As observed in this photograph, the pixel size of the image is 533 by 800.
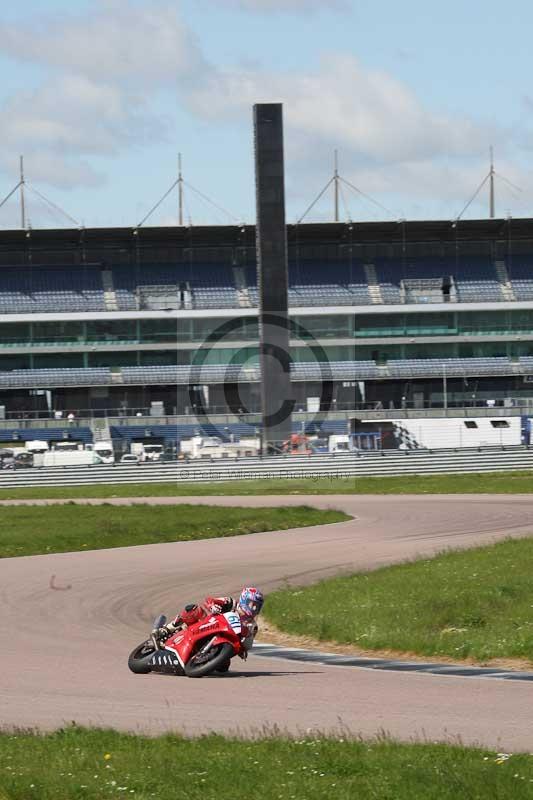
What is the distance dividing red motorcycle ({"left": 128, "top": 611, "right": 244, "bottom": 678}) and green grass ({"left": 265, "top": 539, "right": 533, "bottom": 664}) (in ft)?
10.4

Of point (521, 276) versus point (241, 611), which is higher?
point (521, 276)

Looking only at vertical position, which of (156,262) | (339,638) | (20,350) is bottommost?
(339,638)

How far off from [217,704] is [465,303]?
78.8 m

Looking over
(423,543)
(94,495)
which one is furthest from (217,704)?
(94,495)

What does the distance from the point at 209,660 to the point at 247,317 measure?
74340 millimetres

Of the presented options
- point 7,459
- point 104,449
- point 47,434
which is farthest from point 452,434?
point 47,434

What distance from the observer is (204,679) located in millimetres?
14000

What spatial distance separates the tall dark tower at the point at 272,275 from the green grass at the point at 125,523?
24520 millimetres

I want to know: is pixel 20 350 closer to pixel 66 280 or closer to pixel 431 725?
pixel 66 280

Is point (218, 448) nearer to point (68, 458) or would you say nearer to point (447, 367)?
point (68, 458)

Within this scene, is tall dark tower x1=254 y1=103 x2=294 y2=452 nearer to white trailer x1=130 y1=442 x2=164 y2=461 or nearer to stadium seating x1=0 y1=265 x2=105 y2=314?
white trailer x1=130 y1=442 x2=164 y2=461

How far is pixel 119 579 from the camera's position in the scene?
2414cm

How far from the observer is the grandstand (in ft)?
283

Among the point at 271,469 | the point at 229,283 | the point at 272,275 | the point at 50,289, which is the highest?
the point at 229,283
